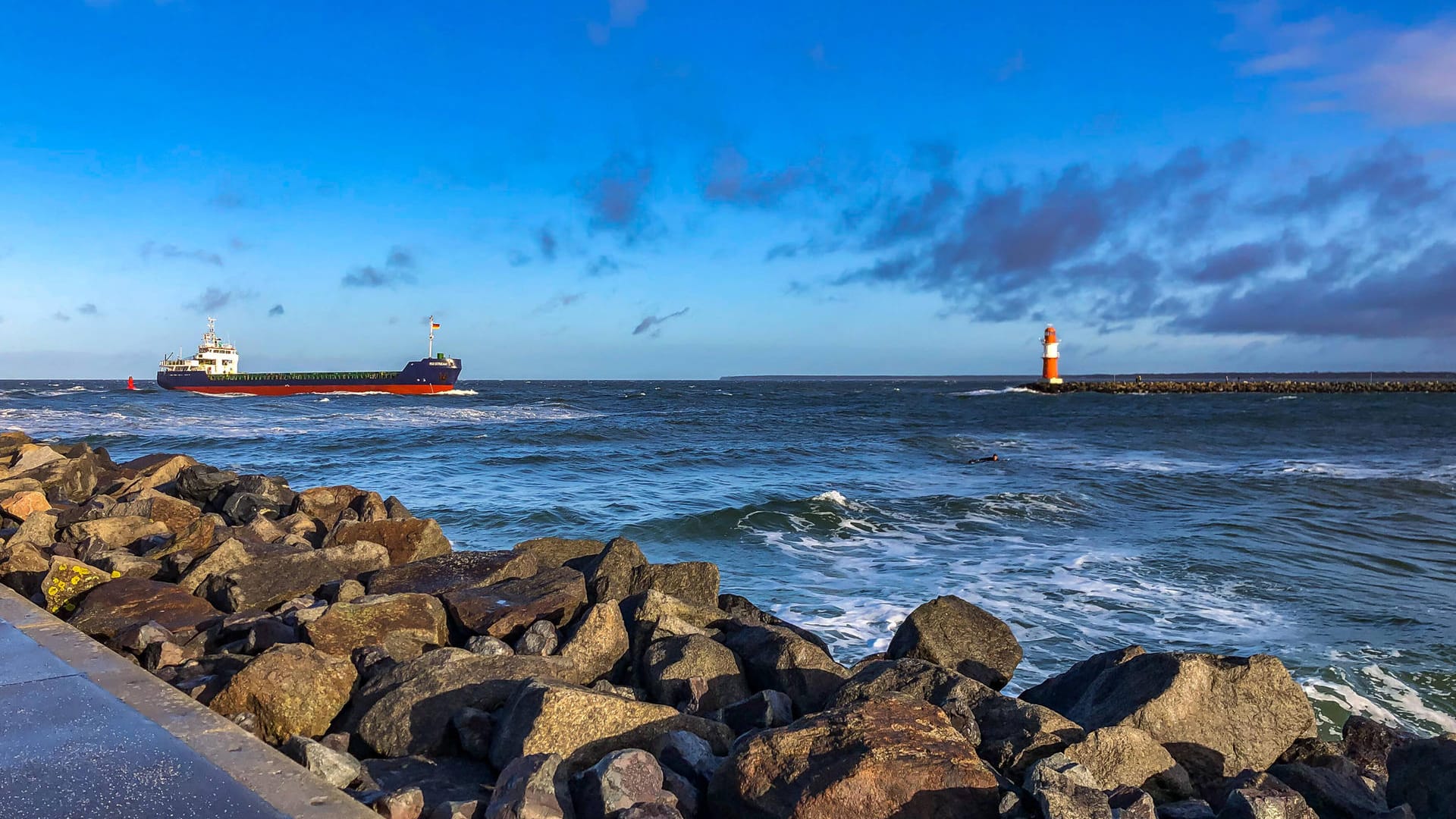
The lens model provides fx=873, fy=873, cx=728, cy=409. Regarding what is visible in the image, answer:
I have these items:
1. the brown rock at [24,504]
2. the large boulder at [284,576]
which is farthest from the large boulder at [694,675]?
the brown rock at [24,504]

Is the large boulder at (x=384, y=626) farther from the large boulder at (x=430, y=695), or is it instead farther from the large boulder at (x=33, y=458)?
the large boulder at (x=33, y=458)

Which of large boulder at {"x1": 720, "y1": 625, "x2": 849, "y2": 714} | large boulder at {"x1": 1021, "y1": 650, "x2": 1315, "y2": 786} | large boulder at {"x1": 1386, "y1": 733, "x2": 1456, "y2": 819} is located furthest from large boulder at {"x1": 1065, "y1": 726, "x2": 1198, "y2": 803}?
large boulder at {"x1": 720, "y1": 625, "x2": 849, "y2": 714}

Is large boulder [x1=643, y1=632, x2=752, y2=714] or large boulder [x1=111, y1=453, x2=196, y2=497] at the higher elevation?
large boulder [x1=111, y1=453, x2=196, y2=497]

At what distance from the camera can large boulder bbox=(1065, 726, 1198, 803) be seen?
3459 millimetres

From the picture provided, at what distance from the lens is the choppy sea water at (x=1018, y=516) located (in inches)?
289

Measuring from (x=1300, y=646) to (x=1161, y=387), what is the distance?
8794 cm

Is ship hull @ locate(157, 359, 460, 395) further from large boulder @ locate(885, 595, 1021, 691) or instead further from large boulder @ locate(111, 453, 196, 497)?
large boulder @ locate(885, 595, 1021, 691)

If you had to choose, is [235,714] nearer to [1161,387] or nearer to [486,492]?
[486,492]

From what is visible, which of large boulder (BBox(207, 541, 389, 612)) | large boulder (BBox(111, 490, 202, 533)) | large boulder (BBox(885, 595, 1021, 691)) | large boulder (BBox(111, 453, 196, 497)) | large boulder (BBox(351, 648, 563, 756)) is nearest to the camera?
large boulder (BBox(351, 648, 563, 756))

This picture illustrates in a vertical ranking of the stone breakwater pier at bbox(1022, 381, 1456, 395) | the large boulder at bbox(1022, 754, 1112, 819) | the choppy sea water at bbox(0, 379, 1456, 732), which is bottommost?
the choppy sea water at bbox(0, 379, 1456, 732)

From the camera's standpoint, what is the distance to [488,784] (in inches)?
142

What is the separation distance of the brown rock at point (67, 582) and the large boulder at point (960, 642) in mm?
5076

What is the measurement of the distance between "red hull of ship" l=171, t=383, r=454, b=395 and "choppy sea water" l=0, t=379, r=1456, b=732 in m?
32.2

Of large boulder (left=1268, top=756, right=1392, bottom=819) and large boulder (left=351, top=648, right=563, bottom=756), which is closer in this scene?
large boulder (left=1268, top=756, right=1392, bottom=819)
